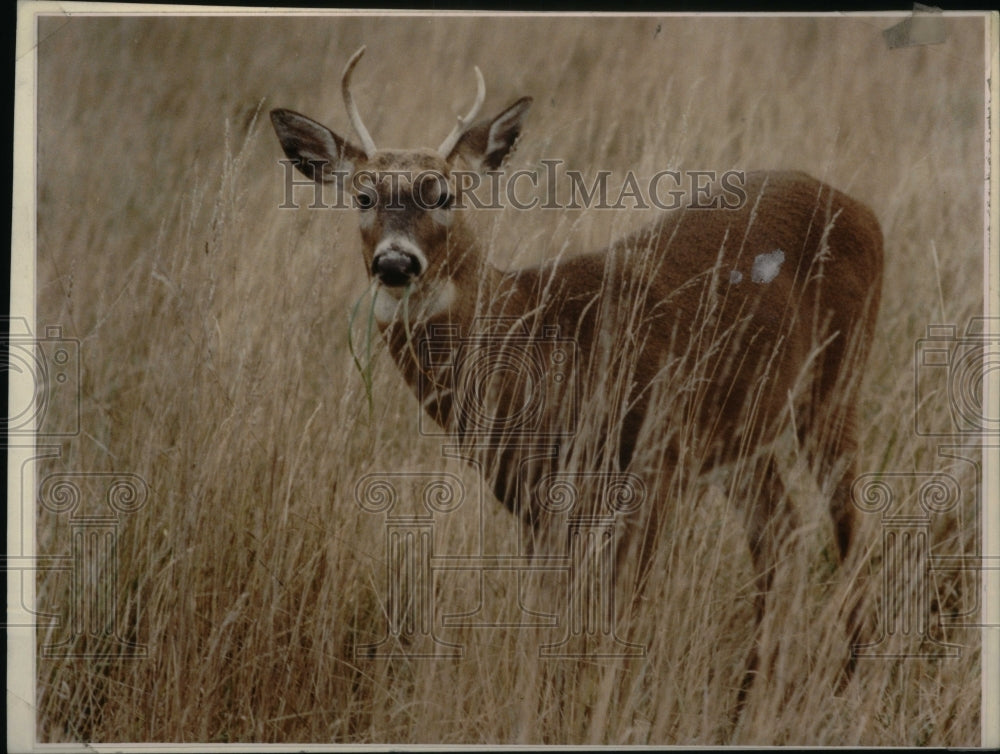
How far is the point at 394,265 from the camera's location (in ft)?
12.9

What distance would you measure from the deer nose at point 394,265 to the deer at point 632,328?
12 millimetres

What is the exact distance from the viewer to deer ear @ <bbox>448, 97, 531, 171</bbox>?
418cm

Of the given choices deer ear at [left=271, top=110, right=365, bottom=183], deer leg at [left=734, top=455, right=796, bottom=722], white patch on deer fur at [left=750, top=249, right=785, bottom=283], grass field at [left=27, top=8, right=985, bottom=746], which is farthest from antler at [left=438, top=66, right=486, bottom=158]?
Result: deer leg at [left=734, top=455, right=796, bottom=722]

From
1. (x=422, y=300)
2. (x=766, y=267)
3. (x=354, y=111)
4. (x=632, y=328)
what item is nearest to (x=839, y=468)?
(x=766, y=267)

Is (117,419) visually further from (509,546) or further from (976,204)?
(976,204)

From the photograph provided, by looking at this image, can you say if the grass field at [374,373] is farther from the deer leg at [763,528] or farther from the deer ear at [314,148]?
the deer ear at [314,148]

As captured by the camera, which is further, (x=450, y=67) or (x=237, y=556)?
(x=450, y=67)

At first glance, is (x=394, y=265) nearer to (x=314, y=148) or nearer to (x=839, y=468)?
(x=314, y=148)

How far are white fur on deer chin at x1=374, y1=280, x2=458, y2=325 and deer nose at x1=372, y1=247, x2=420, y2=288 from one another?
132 mm

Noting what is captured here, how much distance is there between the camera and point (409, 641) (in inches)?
162

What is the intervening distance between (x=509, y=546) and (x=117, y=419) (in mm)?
1532

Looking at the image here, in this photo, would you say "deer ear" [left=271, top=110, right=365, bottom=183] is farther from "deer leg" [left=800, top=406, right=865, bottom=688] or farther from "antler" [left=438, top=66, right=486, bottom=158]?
"deer leg" [left=800, top=406, right=865, bottom=688]

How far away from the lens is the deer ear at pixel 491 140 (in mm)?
4176

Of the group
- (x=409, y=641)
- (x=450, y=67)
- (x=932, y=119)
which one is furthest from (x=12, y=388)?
(x=932, y=119)
